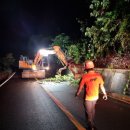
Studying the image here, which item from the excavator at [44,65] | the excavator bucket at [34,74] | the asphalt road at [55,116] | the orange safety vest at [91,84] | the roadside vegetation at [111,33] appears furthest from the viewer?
the excavator bucket at [34,74]

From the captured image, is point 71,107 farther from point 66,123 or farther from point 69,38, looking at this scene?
point 69,38

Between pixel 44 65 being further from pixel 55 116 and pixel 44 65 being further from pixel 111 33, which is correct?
pixel 55 116

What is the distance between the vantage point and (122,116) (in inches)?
430

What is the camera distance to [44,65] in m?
42.3

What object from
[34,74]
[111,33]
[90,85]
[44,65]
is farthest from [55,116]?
[44,65]

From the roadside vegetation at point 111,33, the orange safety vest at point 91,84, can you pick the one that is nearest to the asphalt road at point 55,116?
the orange safety vest at point 91,84

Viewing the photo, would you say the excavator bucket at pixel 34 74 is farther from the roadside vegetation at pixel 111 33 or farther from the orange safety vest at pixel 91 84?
the orange safety vest at pixel 91 84

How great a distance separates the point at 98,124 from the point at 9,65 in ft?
288

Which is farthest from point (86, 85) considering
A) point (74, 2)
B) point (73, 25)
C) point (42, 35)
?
point (42, 35)

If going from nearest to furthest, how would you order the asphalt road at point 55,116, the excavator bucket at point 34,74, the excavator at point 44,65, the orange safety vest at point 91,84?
the orange safety vest at point 91,84
the asphalt road at point 55,116
the excavator at point 44,65
the excavator bucket at point 34,74

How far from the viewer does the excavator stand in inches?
1206

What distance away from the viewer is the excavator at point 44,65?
30642mm

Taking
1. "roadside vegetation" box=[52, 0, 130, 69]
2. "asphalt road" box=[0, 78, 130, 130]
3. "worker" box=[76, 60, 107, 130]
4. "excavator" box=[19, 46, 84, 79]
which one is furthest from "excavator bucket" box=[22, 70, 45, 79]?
"worker" box=[76, 60, 107, 130]

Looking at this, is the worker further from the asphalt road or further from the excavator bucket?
the excavator bucket
